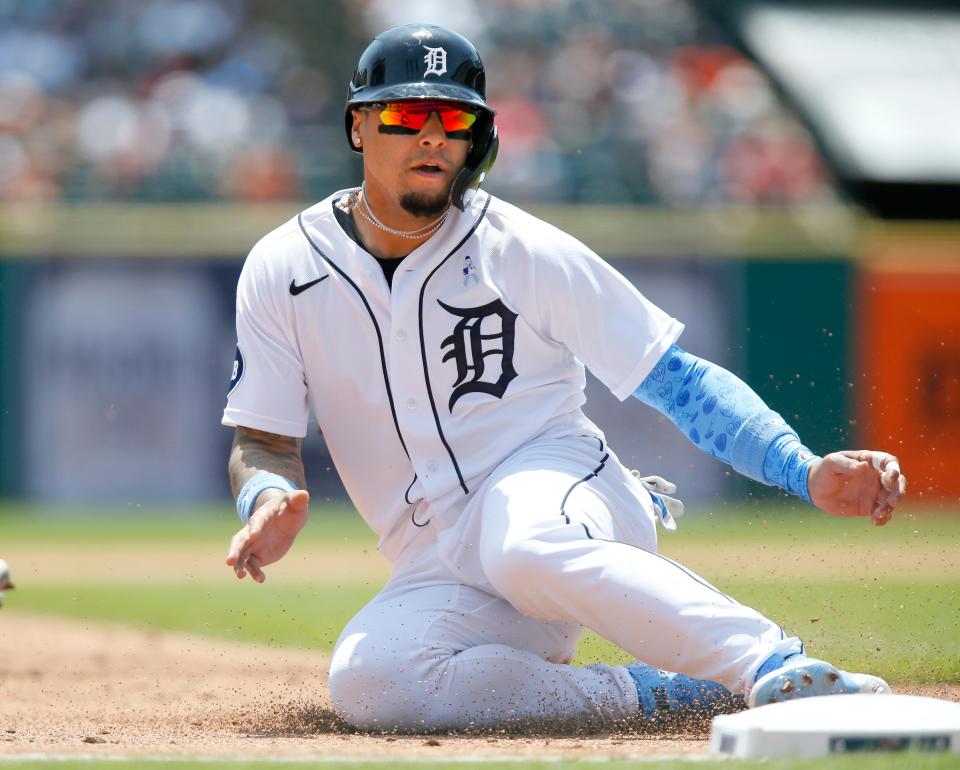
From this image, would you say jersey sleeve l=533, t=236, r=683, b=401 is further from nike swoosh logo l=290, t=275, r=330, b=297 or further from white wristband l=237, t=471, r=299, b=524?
white wristband l=237, t=471, r=299, b=524

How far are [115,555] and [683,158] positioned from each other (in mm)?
5639

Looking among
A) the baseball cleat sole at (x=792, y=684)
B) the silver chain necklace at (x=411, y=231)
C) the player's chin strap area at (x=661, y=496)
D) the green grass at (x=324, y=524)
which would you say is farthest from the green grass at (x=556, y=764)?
the green grass at (x=324, y=524)

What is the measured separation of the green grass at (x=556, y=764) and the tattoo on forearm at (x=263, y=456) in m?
0.90

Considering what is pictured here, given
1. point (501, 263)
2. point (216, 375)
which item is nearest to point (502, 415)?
point (501, 263)

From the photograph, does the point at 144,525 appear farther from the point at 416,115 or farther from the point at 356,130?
the point at 416,115

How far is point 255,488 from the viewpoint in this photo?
3.62 metres

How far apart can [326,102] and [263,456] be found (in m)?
10.3

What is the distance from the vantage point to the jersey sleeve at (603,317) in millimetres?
3787

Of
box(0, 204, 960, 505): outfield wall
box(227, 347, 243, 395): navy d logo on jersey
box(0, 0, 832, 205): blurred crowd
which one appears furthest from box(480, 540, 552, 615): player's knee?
box(0, 0, 832, 205): blurred crowd

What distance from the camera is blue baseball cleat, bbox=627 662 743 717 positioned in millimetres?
3848

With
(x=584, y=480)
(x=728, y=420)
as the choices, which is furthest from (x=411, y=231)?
(x=728, y=420)

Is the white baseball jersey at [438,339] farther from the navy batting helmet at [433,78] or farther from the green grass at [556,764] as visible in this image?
the green grass at [556,764]

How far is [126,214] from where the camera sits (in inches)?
475

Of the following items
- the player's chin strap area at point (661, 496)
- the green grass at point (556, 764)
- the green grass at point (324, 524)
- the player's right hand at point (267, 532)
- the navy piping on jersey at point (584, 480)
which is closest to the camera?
the green grass at point (556, 764)
